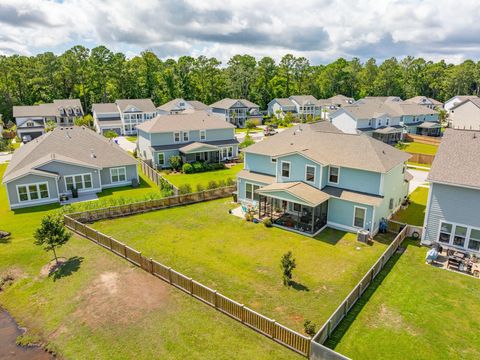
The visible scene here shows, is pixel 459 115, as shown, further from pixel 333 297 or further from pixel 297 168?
pixel 333 297

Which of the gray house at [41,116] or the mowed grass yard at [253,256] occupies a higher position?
the gray house at [41,116]

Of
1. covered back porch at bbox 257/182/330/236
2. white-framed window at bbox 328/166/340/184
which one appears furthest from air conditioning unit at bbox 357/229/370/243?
white-framed window at bbox 328/166/340/184

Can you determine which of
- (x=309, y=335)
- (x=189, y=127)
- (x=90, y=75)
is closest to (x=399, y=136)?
(x=189, y=127)

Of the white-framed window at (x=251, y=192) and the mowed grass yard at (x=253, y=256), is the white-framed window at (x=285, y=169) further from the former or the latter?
the mowed grass yard at (x=253, y=256)

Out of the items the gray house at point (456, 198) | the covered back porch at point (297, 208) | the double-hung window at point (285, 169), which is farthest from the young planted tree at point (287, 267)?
the gray house at point (456, 198)

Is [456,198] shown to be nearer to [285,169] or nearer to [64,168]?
[285,169]

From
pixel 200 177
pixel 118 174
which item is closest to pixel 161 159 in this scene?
pixel 200 177
